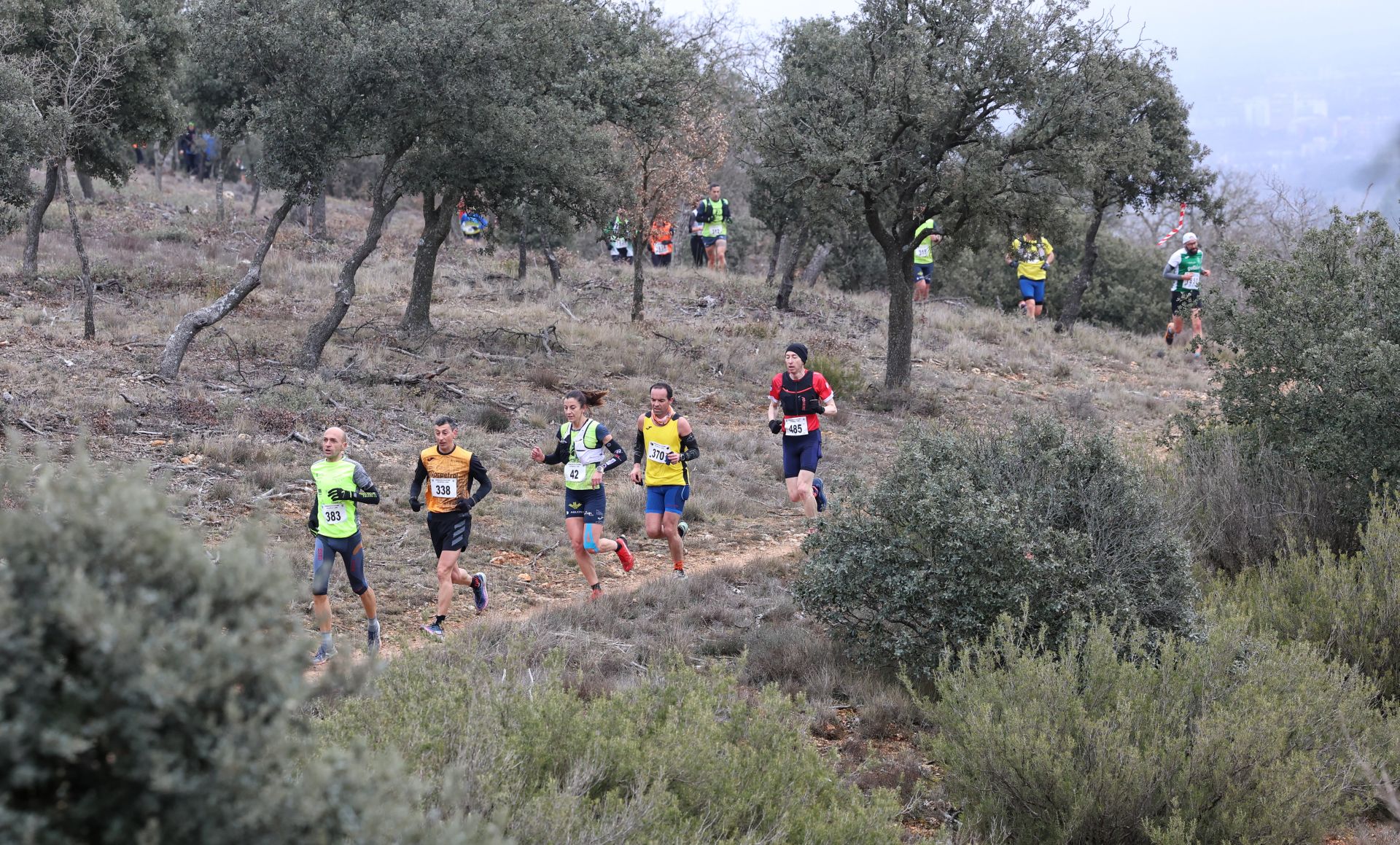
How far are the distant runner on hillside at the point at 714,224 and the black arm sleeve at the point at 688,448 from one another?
18094 millimetres

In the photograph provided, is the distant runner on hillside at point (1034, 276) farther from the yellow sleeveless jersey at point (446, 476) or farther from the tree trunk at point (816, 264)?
the yellow sleeveless jersey at point (446, 476)

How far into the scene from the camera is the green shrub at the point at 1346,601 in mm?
7574

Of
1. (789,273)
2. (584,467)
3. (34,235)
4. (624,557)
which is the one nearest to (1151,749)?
(584,467)

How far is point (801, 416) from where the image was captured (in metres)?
11.6

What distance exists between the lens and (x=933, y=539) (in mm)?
7770

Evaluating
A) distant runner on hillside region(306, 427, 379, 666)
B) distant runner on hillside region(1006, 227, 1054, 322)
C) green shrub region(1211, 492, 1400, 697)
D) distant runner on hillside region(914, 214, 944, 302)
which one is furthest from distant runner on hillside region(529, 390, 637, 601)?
distant runner on hillside region(1006, 227, 1054, 322)

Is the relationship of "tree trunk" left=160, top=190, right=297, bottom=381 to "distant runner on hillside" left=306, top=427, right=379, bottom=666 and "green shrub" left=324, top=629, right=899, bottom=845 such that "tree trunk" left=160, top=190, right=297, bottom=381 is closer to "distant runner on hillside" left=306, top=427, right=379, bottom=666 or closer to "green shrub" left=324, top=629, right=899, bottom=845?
"distant runner on hillside" left=306, top=427, right=379, bottom=666

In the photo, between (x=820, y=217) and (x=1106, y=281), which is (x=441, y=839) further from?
(x=1106, y=281)

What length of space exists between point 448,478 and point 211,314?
26.8ft

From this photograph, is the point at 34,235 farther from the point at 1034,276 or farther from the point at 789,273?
the point at 1034,276

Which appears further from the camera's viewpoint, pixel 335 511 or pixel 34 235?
pixel 34 235

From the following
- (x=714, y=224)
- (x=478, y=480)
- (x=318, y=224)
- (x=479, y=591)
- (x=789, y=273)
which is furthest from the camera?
(x=714, y=224)

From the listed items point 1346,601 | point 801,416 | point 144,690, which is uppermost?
point 144,690

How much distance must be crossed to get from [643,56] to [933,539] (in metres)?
14.9
